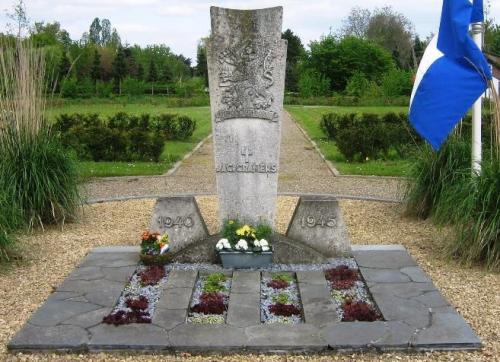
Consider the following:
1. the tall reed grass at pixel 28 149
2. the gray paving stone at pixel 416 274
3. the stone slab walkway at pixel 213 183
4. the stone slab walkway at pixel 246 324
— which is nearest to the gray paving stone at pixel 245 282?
the stone slab walkway at pixel 246 324

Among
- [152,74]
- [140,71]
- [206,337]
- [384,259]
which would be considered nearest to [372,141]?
[384,259]

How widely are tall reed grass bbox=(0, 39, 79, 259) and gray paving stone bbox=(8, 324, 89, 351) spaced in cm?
250

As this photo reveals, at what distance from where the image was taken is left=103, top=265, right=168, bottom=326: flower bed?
4305 mm

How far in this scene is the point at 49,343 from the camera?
12.9ft

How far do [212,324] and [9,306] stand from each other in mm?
1599

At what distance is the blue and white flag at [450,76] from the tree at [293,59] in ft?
144

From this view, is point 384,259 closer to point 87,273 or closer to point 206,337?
point 206,337

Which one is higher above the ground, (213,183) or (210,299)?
(210,299)

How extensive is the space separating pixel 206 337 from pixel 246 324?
0.33m

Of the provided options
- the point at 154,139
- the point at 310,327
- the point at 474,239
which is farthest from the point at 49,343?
the point at 154,139

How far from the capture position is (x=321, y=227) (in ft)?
18.7

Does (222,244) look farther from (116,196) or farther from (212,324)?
(116,196)

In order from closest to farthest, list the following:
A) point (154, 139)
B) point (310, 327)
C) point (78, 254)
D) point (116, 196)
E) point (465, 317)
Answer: point (310, 327), point (465, 317), point (78, 254), point (116, 196), point (154, 139)

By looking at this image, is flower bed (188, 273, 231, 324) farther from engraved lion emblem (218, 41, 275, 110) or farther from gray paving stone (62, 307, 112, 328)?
engraved lion emblem (218, 41, 275, 110)
